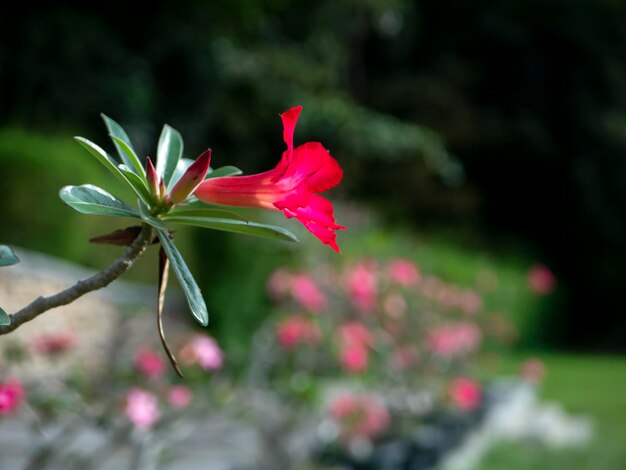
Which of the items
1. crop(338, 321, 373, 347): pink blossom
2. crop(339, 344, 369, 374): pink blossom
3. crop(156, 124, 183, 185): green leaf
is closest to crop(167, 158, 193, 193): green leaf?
crop(156, 124, 183, 185): green leaf

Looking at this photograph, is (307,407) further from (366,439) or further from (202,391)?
(366,439)

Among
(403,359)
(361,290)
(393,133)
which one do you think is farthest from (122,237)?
(393,133)

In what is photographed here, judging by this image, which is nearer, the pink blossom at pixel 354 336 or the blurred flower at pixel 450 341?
the pink blossom at pixel 354 336

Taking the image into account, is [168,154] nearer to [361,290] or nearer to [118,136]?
[118,136]

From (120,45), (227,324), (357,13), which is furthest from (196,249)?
(357,13)

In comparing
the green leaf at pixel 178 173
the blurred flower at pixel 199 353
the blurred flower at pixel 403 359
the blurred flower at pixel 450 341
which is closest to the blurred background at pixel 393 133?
the blurred flower at pixel 450 341

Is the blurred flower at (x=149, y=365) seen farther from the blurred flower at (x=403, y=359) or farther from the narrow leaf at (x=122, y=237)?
the blurred flower at (x=403, y=359)
